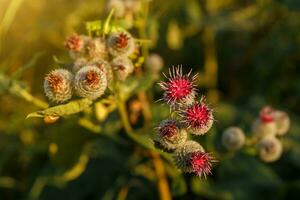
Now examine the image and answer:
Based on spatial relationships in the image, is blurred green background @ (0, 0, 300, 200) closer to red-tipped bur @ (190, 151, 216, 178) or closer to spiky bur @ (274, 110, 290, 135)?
spiky bur @ (274, 110, 290, 135)

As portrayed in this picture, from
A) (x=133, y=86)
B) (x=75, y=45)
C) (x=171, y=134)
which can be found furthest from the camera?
(x=133, y=86)

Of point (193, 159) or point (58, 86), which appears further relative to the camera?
point (58, 86)

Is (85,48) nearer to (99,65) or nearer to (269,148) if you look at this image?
(99,65)

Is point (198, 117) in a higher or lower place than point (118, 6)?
lower

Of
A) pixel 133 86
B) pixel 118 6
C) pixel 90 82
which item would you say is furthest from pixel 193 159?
pixel 118 6

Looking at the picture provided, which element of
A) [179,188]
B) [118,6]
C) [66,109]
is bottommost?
[179,188]

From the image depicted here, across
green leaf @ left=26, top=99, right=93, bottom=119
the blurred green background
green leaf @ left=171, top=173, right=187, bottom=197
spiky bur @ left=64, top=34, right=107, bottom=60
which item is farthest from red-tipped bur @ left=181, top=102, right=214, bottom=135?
the blurred green background

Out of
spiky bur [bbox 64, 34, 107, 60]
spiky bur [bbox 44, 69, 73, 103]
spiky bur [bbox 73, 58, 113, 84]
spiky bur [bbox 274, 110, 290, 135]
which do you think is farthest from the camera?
spiky bur [bbox 274, 110, 290, 135]

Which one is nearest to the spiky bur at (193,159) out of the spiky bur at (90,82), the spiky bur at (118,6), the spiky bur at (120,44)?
the spiky bur at (90,82)
